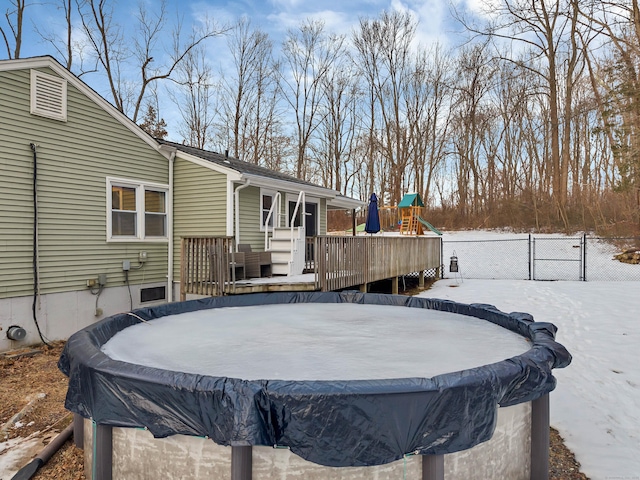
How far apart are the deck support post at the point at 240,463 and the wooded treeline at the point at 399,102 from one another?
46.0 feet

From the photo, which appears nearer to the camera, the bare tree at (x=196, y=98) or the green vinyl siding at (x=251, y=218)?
the green vinyl siding at (x=251, y=218)

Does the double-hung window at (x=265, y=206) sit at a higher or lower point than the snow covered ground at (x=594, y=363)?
higher

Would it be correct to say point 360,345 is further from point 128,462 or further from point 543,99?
point 543,99

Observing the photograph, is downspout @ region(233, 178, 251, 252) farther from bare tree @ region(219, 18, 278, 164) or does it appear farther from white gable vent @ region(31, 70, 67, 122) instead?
bare tree @ region(219, 18, 278, 164)

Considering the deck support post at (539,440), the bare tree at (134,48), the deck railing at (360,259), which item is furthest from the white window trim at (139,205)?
the bare tree at (134,48)

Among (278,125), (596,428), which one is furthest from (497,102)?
(596,428)

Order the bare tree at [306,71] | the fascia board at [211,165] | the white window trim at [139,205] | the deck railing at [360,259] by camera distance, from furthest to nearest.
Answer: the bare tree at [306,71] < the fascia board at [211,165] < the white window trim at [139,205] < the deck railing at [360,259]

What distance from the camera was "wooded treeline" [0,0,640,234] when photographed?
1545 cm

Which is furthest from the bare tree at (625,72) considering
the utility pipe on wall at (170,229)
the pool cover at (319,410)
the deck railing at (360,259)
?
the utility pipe on wall at (170,229)

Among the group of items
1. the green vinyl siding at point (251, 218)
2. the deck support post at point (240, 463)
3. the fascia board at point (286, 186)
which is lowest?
the deck support post at point (240, 463)

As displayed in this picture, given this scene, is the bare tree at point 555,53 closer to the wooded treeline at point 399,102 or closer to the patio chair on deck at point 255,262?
the wooded treeline at point 399,102

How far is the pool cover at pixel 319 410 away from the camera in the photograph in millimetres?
1669

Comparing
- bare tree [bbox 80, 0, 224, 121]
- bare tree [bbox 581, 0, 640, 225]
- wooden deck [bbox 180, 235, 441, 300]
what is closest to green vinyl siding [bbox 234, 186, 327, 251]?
wooden deck [bbox 180, 235, 441, 300]

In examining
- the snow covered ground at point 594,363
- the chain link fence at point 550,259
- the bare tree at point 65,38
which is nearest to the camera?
the snow covered ground at point 594,363
